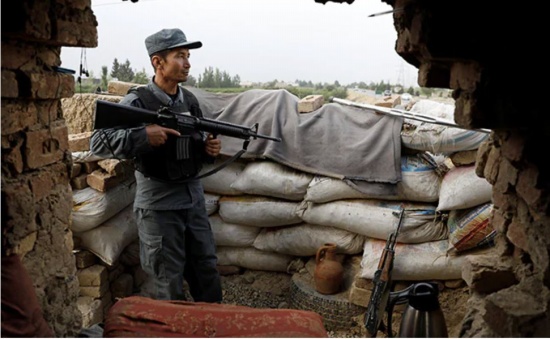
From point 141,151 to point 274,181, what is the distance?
4.43 feet

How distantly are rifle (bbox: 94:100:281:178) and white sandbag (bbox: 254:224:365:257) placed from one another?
44.8 inches

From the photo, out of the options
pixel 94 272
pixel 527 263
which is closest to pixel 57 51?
pixel 527 263

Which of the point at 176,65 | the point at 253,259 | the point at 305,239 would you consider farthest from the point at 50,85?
the point at 253,259

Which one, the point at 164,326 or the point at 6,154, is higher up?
the point at 6,154

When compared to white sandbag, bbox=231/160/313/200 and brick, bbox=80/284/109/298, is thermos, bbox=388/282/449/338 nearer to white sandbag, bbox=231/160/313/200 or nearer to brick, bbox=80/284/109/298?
white sandbag, bbox=231/160/313/200

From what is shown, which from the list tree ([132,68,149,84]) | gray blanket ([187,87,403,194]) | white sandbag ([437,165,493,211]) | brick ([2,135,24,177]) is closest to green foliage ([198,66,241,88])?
tree ([132,68,149,84])

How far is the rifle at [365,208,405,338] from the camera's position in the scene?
11.5 feet

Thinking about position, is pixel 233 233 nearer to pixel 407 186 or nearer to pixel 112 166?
pixel 112 166

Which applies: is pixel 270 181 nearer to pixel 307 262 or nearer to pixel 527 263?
pixel 307 262

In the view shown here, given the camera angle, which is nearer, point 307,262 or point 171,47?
point 171,47

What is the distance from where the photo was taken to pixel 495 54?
4.83 ft

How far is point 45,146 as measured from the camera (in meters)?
1.85

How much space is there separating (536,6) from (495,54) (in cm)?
16

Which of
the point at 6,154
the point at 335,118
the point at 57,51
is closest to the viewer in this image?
the point at 6,154
